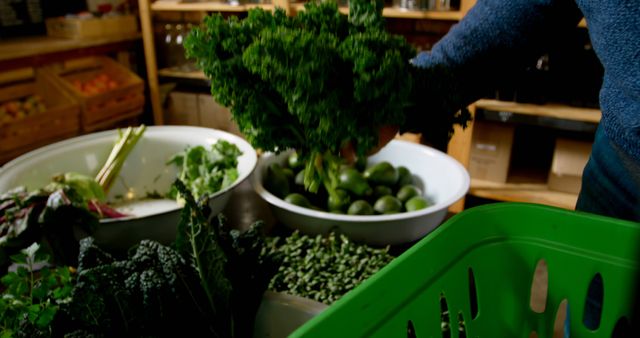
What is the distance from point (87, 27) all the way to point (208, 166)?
1856 mm

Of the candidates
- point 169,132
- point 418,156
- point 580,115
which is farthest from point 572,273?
point 580,115

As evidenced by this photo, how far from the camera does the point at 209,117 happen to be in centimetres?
287

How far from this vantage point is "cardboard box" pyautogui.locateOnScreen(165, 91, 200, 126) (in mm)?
2910

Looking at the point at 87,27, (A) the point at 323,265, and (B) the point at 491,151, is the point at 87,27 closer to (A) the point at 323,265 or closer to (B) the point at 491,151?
(B) the point at 491,151

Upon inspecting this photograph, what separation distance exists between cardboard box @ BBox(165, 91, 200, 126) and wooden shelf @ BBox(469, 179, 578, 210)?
5.16ft

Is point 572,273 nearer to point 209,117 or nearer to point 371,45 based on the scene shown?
point 371,45

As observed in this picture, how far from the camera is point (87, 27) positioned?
261 centimetres

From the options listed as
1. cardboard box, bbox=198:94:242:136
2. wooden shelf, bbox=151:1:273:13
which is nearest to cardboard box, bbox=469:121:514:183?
wooden shelf, bbox=151:1:273:13

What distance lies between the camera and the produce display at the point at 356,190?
948 millimetres

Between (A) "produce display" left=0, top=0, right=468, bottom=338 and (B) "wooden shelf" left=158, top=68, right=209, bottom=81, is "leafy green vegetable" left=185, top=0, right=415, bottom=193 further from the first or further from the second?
(B) "wooden shelf" left=158, top=68, right=209, bottom=81

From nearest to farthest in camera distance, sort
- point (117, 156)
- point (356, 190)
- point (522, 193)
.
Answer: point (356, 190)
point (117, 156)
point (522, 193)

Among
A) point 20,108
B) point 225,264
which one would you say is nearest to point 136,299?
point 225,264

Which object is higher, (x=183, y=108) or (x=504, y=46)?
(x=504, y=46)

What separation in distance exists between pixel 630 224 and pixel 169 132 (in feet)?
3.37
